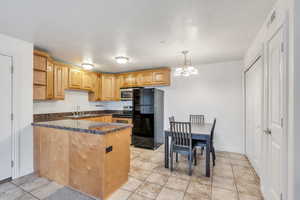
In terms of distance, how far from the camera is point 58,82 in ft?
12.1

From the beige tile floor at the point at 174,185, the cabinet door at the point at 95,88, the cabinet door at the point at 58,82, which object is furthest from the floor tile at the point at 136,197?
the cabinet door at the point at 95,88

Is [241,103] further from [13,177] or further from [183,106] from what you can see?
[13,177]

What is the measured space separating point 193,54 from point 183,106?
169cm

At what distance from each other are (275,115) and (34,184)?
3.63 metres

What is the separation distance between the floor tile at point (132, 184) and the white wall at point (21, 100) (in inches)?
74.2

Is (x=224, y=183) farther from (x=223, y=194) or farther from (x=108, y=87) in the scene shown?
(x=108, y=87)

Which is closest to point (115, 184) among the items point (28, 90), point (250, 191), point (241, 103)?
point (250, 191)

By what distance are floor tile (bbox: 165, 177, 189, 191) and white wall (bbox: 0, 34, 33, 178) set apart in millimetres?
2591

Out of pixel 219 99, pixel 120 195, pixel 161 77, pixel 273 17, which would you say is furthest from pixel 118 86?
pixel 273 17

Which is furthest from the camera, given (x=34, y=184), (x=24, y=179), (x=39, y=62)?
(x=39, y=62)

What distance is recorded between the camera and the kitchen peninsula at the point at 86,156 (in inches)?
73.5

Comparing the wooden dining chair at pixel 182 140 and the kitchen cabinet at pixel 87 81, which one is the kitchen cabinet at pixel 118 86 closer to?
the kitchen cabinet at pixel 87 81

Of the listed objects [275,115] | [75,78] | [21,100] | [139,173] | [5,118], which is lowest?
[139,173]

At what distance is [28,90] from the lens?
2615 mm
